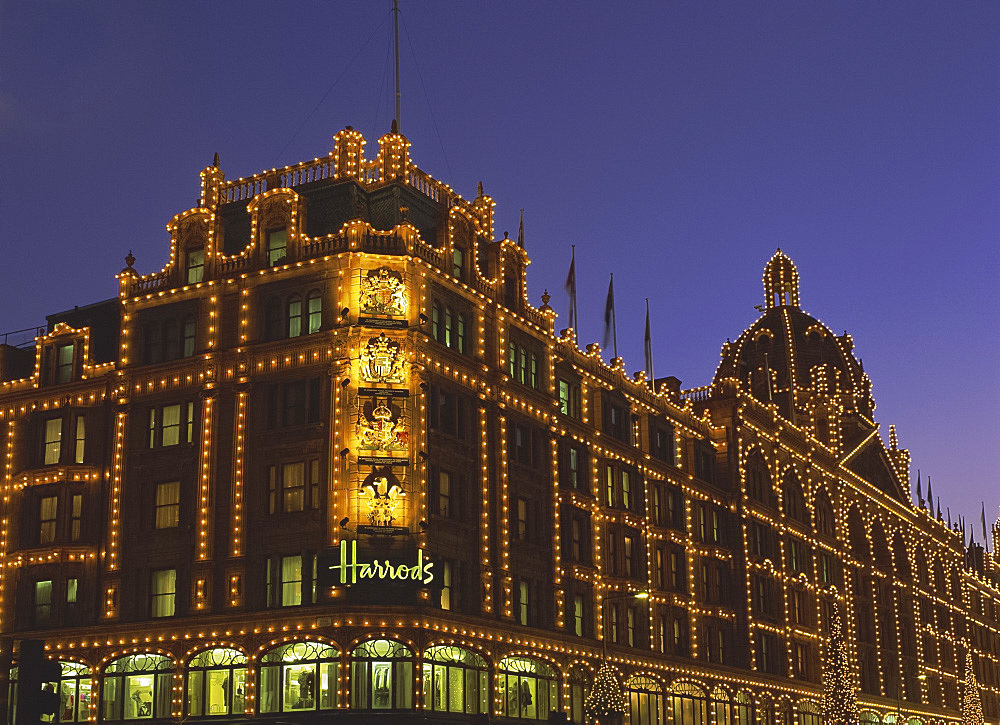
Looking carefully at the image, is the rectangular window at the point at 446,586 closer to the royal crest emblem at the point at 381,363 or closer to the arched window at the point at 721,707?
the royal crest emblem at the point at 381,363

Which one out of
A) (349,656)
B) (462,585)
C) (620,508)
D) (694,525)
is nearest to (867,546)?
(694,525)

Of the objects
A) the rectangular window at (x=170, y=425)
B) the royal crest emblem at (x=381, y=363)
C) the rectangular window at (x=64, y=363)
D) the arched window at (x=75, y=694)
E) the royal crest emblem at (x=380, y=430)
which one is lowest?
the arched window at (x=75, y=694)

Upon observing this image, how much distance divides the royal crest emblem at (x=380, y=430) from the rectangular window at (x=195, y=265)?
1334 cm

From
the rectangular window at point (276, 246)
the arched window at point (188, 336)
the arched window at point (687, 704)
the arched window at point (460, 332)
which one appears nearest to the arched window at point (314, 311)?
the rectangular window at point (276, 246)

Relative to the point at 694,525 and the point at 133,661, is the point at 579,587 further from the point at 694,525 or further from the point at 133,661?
the point at 133,661

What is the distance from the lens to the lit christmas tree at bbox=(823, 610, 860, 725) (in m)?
103

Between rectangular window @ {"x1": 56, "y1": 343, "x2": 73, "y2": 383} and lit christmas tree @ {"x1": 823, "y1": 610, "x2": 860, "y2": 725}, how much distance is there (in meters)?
59.6

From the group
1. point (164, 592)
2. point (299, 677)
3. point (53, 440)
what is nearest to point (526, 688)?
point (299, 677)

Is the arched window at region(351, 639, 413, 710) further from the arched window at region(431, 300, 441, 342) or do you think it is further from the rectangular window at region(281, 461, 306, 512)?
the arched window at region(431, 300, 441, 342)

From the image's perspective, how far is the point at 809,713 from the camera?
10450 cm

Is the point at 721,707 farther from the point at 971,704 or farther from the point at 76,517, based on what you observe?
the point at 971,704

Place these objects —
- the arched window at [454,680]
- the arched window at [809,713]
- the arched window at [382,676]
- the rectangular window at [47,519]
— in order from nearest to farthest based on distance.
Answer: the arched window at [382,676] < the arched window at [454,680] < the rectangular window at [47,519] < the arched window at [809,713]

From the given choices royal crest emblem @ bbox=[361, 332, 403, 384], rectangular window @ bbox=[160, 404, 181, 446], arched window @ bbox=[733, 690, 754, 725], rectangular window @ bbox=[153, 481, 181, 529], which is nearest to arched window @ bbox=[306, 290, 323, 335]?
royal crest emblem @ bbox=[361, 332, 403, 384]

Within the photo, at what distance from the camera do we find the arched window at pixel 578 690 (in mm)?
73312
